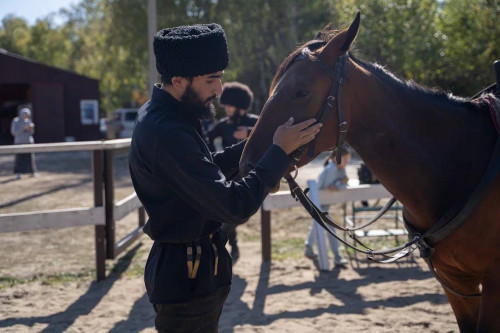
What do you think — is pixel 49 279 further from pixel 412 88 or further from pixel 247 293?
pixel 412 88

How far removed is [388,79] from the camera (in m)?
2.57

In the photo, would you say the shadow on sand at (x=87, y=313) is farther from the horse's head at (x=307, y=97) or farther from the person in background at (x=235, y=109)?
the horse's head at (x=307, y=97)

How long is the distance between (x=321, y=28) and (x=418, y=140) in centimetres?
2682

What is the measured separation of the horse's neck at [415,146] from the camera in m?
2.48

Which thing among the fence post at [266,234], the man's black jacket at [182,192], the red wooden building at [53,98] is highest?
the red wooden building at [53,98]

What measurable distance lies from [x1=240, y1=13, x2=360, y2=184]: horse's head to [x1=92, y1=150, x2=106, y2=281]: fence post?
3642 mm

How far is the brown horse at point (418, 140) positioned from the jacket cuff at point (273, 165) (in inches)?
9.5

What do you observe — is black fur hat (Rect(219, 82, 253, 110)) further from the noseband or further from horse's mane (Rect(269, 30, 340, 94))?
the noseband

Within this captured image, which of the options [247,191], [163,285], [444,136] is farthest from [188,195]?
[444,136]

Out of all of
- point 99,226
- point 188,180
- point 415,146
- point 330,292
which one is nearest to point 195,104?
point 188,180

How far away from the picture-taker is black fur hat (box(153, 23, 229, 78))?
2.14 m

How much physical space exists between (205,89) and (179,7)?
24.7 m

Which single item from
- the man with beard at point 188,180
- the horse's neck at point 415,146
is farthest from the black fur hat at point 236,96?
the man with beard at point 188,180

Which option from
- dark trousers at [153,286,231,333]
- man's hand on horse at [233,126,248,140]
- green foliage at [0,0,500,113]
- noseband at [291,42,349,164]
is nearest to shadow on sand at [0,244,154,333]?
man's hand on horse at [233,126,248,140]
